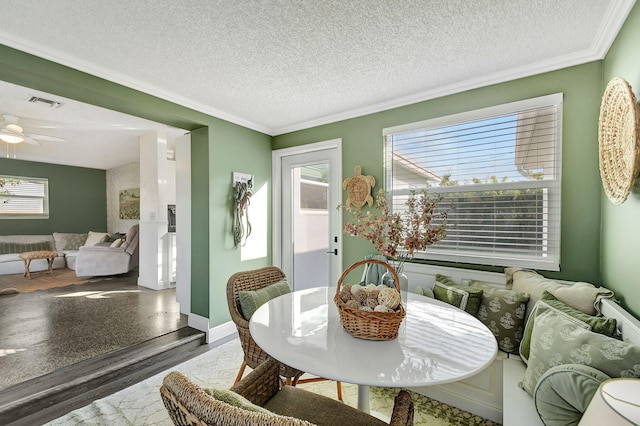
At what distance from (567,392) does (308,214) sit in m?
2.84

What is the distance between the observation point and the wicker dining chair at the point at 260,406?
0.62m

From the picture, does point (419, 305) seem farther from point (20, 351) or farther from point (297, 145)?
point (20, 351)

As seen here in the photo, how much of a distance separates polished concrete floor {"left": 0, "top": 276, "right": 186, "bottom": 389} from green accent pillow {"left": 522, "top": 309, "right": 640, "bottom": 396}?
3.18 metres

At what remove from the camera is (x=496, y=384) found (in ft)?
5.95

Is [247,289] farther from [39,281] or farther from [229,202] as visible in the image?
[39,281]

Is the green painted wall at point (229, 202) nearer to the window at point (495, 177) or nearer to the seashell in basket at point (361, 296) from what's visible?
the window at point (495, 177)

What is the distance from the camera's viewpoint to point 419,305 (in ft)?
5.70

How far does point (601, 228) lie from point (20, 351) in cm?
479

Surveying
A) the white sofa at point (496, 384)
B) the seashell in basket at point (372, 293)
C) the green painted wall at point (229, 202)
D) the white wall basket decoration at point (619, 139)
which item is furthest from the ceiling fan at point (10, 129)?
the white wall basket decoration at point (619, 139)

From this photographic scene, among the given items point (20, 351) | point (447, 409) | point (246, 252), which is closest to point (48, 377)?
point (20, 351)

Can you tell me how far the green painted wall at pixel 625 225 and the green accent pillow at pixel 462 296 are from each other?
2.43 ft

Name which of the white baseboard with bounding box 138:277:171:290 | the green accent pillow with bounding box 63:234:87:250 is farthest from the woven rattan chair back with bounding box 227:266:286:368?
the green accent pillow with bounding box 63:234:87:250

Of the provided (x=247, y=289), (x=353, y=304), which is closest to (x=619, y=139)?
(x=353, y=304)

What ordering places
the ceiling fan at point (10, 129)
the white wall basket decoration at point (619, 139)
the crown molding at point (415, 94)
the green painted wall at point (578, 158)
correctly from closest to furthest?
the white wall basket decoration at point (619, 139), the crown molding at point (415, 94), the green painted wall at point (578, 158), the ceiling fan at point (10, 129)
